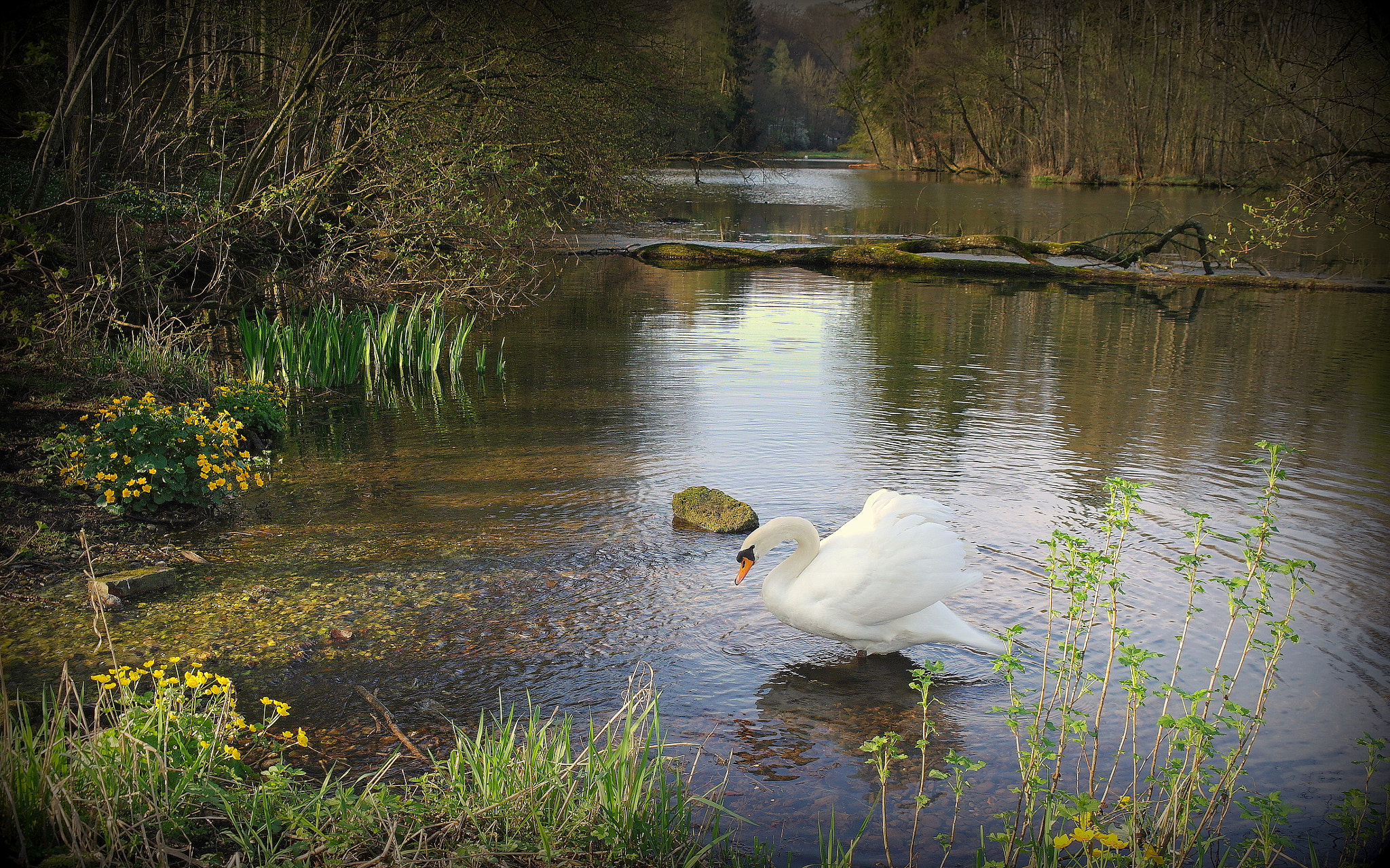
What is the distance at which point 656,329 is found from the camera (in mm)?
17281

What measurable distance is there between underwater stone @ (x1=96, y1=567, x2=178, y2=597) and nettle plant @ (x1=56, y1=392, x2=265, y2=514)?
985mm

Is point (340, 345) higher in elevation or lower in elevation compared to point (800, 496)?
higher

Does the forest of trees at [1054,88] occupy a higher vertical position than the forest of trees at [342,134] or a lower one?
higher

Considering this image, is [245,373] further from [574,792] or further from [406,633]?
[574,792]

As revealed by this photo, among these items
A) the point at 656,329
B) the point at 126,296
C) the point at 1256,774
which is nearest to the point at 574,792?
the point at 1256,774

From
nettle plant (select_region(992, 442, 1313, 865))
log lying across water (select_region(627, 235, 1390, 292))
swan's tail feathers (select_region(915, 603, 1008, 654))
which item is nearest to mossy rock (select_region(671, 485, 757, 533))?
swan's tail feathers (select_region(915, 603, 1008, 654))

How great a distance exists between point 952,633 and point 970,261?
21732 mm

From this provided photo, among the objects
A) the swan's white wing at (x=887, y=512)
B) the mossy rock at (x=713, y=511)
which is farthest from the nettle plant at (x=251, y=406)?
the swan's white wing at (x=887, y=512)

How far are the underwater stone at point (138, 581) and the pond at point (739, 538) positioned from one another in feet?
→ 0.65

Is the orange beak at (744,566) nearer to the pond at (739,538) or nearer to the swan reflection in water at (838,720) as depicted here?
the pond at (739,538)

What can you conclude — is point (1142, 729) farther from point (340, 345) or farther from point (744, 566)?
point (340, 345)

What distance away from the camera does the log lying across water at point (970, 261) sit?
22.9 metres

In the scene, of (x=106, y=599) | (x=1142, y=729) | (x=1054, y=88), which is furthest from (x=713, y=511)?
(x=1054, y=88)

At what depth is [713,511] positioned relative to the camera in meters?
7.56
